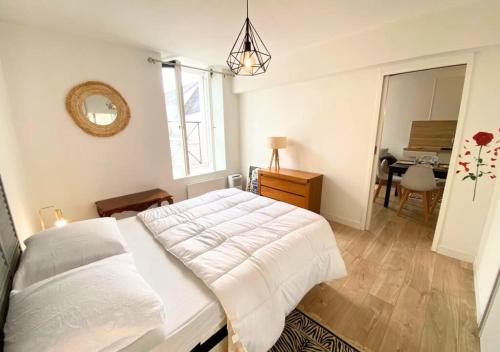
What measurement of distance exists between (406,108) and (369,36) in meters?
3.00

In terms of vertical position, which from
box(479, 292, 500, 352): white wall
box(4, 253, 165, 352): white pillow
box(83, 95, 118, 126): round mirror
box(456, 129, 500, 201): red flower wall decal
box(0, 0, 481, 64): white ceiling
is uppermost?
box(0, 0, 481, 64): white ceiling

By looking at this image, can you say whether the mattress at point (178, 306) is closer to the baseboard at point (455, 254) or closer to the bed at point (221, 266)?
the bed at point (221, 266)

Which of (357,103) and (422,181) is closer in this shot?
(357,103)

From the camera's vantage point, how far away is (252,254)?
1.25 m

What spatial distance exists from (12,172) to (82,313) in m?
1.64

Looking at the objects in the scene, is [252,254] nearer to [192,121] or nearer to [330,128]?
[330,128]

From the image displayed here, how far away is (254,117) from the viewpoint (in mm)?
3729

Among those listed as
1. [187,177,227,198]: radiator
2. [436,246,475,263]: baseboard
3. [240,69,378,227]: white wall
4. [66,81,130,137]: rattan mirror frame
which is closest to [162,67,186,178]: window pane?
[187,177,227,198]: radiator

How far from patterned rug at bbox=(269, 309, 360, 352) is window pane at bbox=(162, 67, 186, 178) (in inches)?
106

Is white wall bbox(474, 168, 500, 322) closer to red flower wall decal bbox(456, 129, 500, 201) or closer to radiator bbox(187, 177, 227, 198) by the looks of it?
red flower wall decal bbox(456, 129, 500, 201)

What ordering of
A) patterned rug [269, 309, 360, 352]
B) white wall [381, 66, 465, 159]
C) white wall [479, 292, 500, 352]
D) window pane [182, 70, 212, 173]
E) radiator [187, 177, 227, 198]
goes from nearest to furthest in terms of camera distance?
white wall [479, 292, 500, 352] → patterned rug [269, 309, 360, 352] → radiator [187, 177, 227, 198] → window pane [182, 70, 212, 173] → white wall [381, 66, 465, 159]

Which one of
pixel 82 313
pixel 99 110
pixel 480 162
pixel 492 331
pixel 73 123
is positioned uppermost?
pixel 99 110

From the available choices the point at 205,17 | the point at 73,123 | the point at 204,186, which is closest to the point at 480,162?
the point at 205,17

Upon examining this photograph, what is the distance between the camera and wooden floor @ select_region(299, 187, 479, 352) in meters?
1.34
